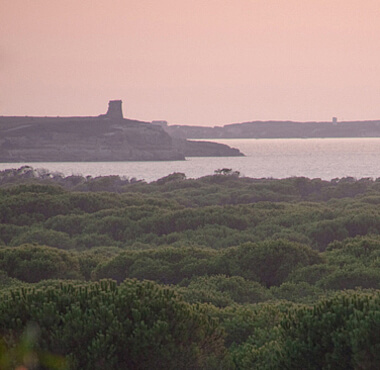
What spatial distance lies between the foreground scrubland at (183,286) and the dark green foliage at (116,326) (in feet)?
0.05

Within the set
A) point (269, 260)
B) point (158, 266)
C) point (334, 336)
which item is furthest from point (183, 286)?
point (334, 336)

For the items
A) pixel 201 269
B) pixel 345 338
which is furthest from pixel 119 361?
pixel 201 269

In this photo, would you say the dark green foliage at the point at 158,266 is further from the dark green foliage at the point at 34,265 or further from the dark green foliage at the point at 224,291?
the dark green foliage at the point at 224,291

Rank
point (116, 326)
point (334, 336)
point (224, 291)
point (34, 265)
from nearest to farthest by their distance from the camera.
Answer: point (334, 336) < point (116, 326) < point (224, 291) < point (34, 265)

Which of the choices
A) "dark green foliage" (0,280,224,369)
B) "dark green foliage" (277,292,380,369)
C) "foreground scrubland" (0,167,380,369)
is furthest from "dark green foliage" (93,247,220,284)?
"dark green foliage" (277,292,380,369)

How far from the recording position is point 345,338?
7.02 meters

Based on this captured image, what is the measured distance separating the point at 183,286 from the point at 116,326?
8302 mm

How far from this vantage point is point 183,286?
15.7 m

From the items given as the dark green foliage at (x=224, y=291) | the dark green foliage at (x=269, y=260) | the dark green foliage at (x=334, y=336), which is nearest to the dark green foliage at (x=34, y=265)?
the dark green foliage at (x=224, y=291)

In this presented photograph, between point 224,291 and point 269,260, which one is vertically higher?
point 269,260

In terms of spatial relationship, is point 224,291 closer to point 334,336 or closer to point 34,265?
point 34,265

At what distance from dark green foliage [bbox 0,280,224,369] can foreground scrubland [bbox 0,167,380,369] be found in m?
0.02

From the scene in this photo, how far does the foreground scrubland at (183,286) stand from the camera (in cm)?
743

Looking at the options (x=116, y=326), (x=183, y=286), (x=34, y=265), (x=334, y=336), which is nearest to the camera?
(x=334, y=336)
